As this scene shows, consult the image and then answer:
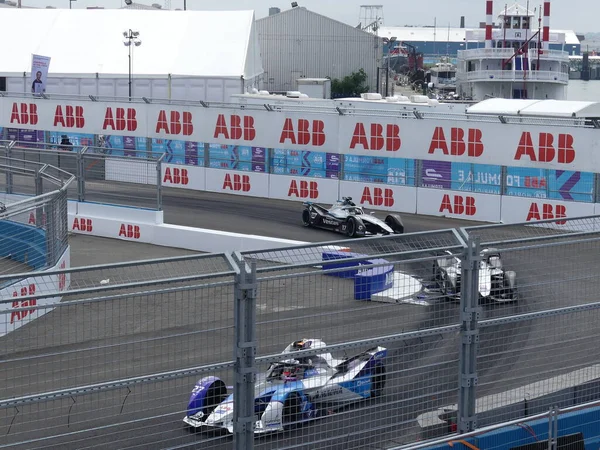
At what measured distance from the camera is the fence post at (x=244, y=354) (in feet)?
19.5

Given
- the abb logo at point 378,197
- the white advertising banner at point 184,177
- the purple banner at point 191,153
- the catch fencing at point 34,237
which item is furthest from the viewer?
the purple banner at point 191,153

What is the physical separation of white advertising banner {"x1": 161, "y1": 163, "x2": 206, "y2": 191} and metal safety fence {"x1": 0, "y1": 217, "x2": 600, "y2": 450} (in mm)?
24671

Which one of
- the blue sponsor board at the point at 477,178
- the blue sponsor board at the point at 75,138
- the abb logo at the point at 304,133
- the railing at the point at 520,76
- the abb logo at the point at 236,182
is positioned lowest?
the abb logo at the point at 236,182

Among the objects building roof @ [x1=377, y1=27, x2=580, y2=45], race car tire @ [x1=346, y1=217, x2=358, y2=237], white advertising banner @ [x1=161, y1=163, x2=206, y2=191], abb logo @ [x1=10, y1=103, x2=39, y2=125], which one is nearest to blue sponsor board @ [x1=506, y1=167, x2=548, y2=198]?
race car tire @ [x1=346, y1=217, x2=358, y2=237]

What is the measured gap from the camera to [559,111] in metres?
36.6

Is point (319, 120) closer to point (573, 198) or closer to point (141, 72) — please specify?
point (573, 198)

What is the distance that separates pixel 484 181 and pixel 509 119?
6.49 ft

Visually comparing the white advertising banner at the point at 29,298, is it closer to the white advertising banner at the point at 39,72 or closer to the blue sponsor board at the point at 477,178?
the blue sponsor board at the point at 477,178

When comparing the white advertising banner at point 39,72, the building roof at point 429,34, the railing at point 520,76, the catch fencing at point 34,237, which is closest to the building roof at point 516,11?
the railing at point 520,76

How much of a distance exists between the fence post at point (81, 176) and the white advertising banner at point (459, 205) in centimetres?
981

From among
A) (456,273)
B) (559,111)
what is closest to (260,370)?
(456,273)

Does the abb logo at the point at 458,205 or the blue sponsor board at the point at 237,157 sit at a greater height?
the blue sponsor board at the point at 237,157

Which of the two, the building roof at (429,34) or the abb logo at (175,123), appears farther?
the building roof at (429,34)

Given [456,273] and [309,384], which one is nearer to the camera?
[309,384]
